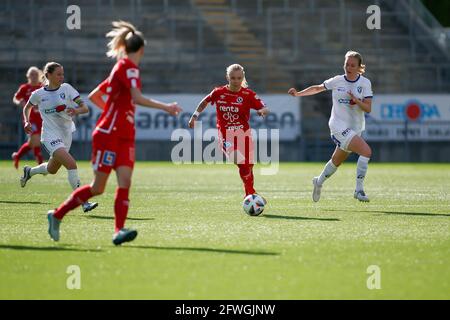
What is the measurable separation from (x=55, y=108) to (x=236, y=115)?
2.95m

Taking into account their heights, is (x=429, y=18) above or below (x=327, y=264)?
above

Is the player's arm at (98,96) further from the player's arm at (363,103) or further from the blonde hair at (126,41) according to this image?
the player's arm at (363,103)

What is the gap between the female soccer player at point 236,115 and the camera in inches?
550

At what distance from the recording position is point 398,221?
12195 millimetres

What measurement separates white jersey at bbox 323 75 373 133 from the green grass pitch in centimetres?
123

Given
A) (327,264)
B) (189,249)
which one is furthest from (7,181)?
(327,264)

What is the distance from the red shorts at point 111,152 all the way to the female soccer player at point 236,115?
449cm

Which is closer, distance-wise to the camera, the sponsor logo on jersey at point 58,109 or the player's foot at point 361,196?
the sponsor logo on jersey at point 58,109

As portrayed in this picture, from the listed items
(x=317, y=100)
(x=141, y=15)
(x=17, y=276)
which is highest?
(x=141, y=15)

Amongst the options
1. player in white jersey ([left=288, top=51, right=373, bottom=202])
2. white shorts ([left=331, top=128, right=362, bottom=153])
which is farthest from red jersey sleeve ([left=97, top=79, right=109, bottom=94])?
white shorts ([left=331, top=128, right=362, bottom=153])

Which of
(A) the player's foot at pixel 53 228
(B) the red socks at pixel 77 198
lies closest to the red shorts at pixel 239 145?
(B) the red socks at pixel 77 198

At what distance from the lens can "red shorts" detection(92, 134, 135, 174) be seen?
952cm

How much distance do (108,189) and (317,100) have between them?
18.4 metres

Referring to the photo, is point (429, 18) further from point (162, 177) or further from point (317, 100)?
point (162, 177)
